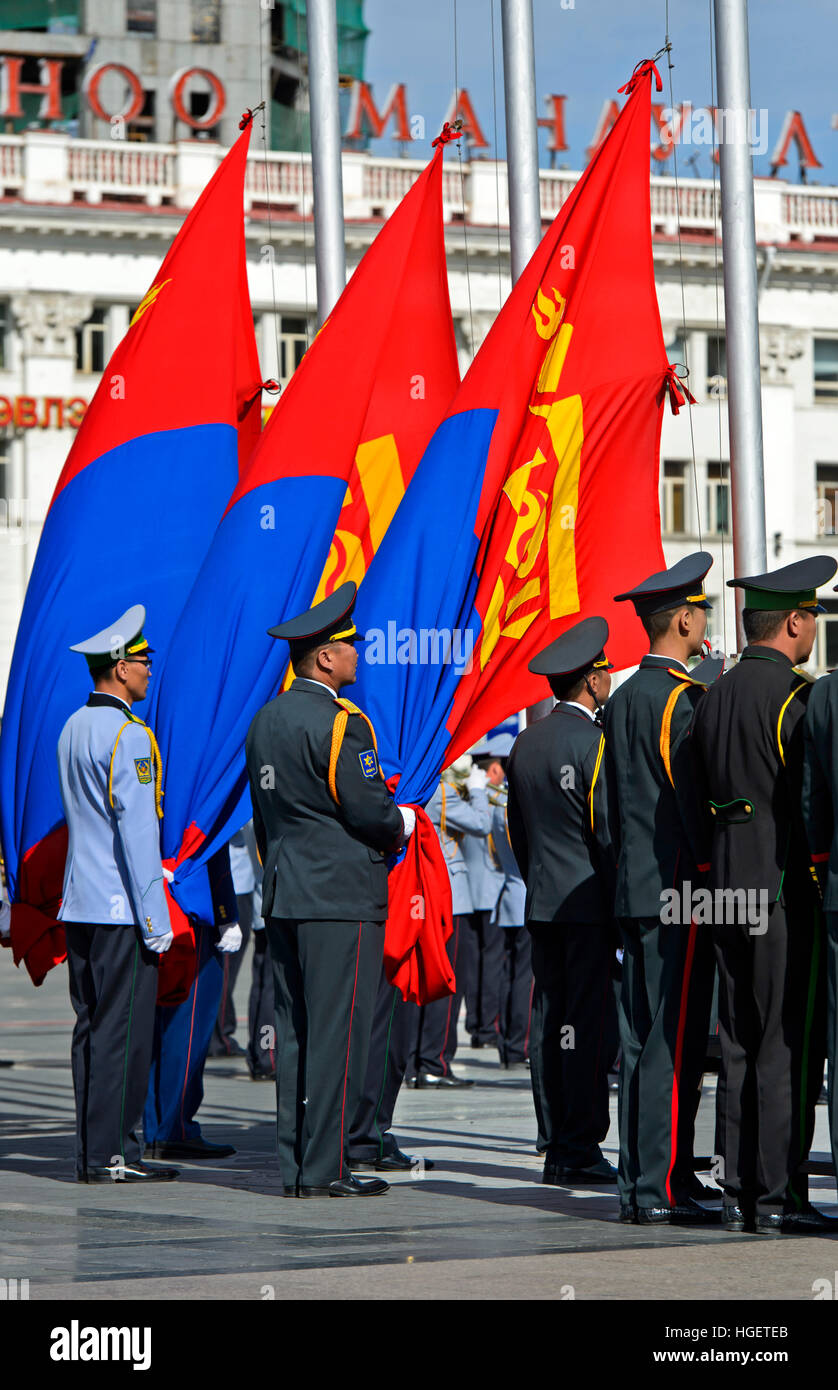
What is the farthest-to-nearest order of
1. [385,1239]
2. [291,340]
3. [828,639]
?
[828,639], [291,340], [385,1239]

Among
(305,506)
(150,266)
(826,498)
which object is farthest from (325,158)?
(826,498)

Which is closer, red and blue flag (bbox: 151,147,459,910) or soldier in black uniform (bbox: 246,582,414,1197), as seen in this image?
soldier in black uniform (bbox: 246,582,414,1197)

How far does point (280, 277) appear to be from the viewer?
148ft

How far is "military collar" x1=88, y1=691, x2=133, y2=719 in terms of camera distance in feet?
29.6

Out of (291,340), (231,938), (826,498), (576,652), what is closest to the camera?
(576,652)

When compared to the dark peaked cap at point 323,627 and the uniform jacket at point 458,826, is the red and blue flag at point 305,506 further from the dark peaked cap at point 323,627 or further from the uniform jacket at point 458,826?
the uniform jacket at point 458,826

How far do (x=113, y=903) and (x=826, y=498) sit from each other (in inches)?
1614

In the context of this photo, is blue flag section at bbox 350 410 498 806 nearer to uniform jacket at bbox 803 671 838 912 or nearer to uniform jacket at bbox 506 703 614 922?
uniform jacket at bbox 506 703 614 922

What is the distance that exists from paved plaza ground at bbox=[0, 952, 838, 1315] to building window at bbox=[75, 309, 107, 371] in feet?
115

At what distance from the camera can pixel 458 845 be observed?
15383 millimetres

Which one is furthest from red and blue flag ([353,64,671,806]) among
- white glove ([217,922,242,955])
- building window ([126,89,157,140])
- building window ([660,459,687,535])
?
building window ([126,89,157,140])

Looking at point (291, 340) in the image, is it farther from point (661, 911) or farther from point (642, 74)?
point (661, 911)

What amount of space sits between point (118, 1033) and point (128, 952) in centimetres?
31
